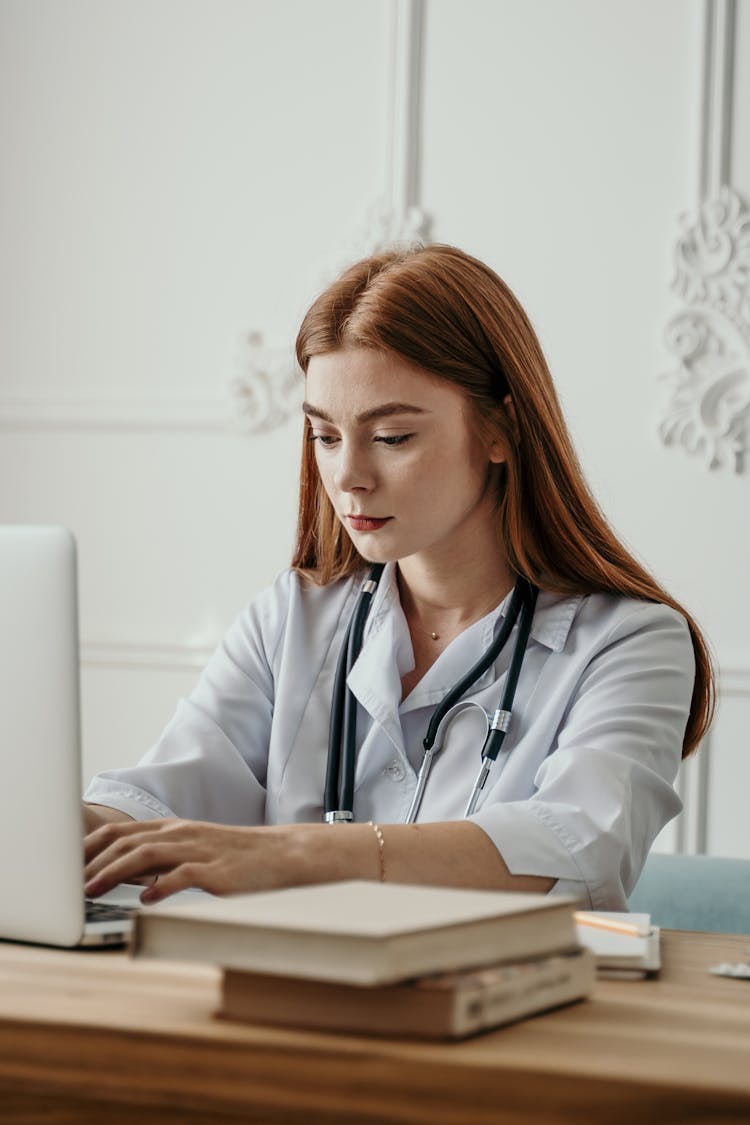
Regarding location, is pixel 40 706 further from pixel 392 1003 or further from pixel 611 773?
pixel 611 773

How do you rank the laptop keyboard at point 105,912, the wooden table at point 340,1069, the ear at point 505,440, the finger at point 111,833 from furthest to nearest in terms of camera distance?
1. the ear at point 505,440
2. the finger at point 111,833
3. the laptop keyboard at point 105,912
4. the wooden table at point 340,1069

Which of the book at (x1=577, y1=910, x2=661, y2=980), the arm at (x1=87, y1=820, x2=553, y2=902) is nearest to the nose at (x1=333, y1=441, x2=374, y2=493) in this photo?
the arm at (x1=87, y1=820, x2=553, y2=902)

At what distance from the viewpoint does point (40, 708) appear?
0.95m

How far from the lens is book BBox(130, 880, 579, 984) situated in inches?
27.9

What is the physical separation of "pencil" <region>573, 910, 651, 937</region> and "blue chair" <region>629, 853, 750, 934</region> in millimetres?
592

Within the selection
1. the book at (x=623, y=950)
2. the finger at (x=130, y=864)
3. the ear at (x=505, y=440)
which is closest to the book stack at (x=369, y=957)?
the book at (x=623, y=950)

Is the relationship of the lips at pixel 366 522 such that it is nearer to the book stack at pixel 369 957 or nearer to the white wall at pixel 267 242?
the book stack at pixel 369 957

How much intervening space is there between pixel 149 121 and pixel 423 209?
79 cm

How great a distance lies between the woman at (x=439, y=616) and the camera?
1660mm

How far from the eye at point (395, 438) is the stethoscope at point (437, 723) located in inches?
9.8

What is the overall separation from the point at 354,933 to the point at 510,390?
3.86 ft

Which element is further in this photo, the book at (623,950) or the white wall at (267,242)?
the white wall at (267,242)

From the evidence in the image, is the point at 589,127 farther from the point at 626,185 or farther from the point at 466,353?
the point at 466,353

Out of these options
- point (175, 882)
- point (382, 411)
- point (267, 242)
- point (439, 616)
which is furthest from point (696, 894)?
point (267, 242)
